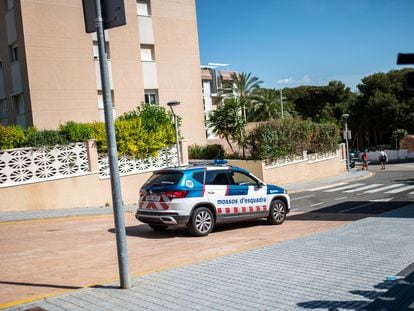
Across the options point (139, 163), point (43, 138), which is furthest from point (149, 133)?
point (43, 138)

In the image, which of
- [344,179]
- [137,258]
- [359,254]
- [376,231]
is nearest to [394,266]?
[359,254]

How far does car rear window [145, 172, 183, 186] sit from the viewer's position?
11.1 metres

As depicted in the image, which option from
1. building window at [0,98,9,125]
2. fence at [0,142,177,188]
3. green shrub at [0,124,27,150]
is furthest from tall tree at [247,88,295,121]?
green shrub at [0,124,27,150]

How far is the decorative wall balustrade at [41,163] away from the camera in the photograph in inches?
607

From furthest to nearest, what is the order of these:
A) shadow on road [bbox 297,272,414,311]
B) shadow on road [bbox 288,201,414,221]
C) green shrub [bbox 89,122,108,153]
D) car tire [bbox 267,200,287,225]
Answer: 1. green shrub [bbox 89,122,108,153]
2. shadow on road [bbox 288,201,414,221]
3. car tire [bbox 267,200,287,225]
4. shadow on road [bbox 297,272,414,311]

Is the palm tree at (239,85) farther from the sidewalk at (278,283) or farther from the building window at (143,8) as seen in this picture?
the sidewalk at (278,283)

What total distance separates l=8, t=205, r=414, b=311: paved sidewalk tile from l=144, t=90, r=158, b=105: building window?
21.3m

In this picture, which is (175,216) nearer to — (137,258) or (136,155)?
(137,258)

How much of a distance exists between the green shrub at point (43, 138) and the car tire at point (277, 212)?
8.67 m

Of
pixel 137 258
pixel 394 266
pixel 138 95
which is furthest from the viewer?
pixel 138 95

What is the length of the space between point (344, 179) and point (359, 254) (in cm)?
2418

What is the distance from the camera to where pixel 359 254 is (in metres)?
8.05

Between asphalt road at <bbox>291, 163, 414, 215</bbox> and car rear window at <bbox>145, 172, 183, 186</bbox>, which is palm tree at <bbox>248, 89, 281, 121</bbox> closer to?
asphalt road at <bbox>291, 163, 414, 215</bbox>

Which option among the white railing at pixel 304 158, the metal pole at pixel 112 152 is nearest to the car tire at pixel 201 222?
the metal pole at pixel 112 152
